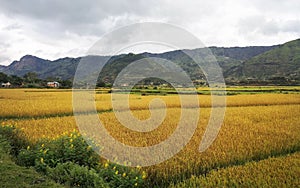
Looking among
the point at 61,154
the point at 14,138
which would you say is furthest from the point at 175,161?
the point at 14,138

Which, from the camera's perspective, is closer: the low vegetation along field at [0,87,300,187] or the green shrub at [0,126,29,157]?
the low vegetation along field at [0,87,300,187]

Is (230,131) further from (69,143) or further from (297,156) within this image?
(69,143)

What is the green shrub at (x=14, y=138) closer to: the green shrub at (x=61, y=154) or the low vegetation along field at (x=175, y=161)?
the low vegetation along field at (x=175, y=161)

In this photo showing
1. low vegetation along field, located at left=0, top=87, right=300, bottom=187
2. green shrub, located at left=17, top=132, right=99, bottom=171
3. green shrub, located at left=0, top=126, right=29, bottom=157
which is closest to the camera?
low vegetation along field, located at left=0, top=87, right=300, bottom=187

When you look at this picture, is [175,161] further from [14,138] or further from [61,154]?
[14,138]

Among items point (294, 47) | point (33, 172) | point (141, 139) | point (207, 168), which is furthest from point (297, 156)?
point (294, 47)

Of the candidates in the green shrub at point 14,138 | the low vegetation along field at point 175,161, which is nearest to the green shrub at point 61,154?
the low vegetation along field at point 175,161

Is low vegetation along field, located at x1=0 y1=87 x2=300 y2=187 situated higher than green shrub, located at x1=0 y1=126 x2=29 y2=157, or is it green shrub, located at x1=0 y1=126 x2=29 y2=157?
green shrub, located at x1=0 y1=126 x2=29 y2=157

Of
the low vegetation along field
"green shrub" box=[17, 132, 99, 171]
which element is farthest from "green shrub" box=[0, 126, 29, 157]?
"green shrub" box=[17, 132, 99, 171]

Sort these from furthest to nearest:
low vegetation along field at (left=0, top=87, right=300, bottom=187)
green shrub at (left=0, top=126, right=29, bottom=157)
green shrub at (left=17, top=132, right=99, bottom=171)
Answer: green shrub at (left=0, top=126, right=29, bottom=157)
green shrub at (left=17, top=132, right=99, bottom=171)
low vegetation along field at (left=0, top=87, right=300, bottom=187)

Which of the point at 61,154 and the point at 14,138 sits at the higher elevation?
the point at 14,138

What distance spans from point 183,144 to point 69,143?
2.83m

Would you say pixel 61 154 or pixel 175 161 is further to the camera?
pixel 61 154

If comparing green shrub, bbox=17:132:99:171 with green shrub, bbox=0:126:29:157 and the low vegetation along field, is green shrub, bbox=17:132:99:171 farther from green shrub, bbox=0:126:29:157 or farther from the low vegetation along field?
green shrub, bbox=0:126:29:157
